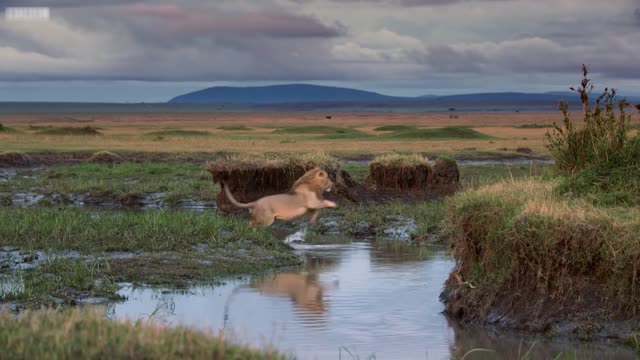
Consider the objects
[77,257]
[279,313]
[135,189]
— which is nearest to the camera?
[279,313]

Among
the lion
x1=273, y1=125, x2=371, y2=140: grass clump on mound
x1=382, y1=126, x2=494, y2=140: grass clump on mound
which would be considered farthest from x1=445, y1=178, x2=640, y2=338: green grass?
x1=273, y1=125, x2=371, y2=140: grass clump on mound

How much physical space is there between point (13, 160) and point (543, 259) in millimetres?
32134

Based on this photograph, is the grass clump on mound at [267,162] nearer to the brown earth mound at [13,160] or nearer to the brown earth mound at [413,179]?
the brown earth mound at [413,179]

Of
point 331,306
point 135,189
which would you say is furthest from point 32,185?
point 331,306

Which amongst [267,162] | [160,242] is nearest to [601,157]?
[160,242]

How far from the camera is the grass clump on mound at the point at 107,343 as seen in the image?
6535mm

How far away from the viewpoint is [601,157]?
15344 mm

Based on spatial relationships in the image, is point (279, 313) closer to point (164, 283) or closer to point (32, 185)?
point (164, 283)

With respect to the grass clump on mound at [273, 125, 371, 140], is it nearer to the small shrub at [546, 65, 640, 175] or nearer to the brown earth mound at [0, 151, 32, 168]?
the brown earth mound at [0, 151, 32, 168]

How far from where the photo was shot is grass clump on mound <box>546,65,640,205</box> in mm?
14375

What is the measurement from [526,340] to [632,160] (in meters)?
4.17

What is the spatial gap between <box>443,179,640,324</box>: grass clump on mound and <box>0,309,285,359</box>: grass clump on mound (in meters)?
5.96

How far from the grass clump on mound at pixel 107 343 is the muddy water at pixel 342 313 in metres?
2.41

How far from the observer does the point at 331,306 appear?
558 inches
